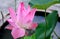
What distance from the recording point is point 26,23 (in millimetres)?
499

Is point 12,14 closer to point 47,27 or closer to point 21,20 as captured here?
point 21,20

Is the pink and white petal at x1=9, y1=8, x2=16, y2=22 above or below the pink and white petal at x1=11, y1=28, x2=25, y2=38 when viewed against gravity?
above

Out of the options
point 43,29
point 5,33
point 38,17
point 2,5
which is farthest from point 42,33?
point 2,5

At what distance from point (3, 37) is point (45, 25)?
1010mm

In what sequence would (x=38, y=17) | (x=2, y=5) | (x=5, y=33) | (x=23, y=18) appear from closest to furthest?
1. (x=23, y=18)
2. (x=5, y=33)
3. (x=38, y=17)
4. (x=2, y=5)

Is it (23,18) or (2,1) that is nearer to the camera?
(23,18)

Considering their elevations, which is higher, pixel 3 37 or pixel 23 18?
pixel 23 18

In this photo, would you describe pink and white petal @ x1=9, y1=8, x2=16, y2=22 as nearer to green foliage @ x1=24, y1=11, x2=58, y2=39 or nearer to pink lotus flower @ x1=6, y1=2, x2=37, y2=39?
pink lotus flower @ x1=6, y1=2, x2=37, y2=39

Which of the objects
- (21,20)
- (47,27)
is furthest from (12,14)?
(47,27)

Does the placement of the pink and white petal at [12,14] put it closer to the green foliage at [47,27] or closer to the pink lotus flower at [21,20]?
the pink lotus flower at [21,20]

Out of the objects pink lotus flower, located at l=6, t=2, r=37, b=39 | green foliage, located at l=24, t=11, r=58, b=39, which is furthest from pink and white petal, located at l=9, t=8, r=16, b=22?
green foliage, located at l=24, t=11, r=58, b=39

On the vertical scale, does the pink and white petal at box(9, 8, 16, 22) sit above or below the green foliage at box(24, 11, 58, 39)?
above

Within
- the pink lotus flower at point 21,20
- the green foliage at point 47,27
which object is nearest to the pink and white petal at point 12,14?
the pink lotus flower at point 21,20

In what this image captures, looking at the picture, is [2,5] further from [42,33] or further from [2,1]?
[42,33]
